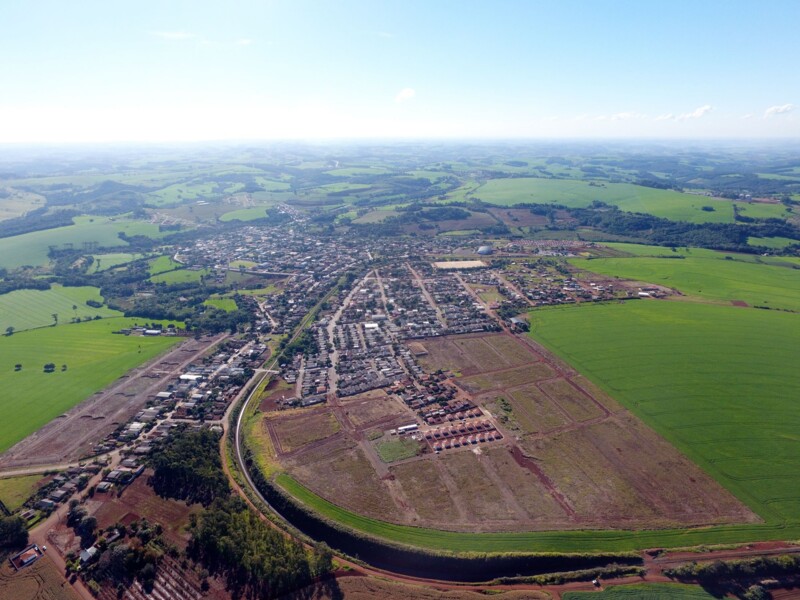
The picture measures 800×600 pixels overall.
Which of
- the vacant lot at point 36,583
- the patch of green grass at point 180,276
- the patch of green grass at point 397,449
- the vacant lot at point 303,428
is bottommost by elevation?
the vacant lot at point 36,583

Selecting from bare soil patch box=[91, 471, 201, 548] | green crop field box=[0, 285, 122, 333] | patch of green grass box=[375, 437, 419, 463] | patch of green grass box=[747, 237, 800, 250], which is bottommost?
bare soil patch box=[91, 471, 201, 548]

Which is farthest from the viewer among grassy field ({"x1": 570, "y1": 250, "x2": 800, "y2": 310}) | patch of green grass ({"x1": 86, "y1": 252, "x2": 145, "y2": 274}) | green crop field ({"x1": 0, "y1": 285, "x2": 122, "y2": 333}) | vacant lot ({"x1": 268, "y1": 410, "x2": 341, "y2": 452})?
patch of green grass ({"x1": 86, "y1": 252, "x2": 145, "y2": 274})

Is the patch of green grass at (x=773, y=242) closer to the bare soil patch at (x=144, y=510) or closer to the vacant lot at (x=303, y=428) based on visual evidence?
the vacant lot at (x=303, y=428)

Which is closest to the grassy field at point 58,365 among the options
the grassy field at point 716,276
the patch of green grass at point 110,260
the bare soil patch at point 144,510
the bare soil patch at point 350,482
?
the bare soil patch at point 144,510

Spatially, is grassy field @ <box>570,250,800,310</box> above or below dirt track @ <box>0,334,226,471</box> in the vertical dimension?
above

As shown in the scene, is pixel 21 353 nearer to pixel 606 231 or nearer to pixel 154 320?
pixel 154 320

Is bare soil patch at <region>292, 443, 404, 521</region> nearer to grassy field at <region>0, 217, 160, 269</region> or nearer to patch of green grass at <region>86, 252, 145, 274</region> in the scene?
patch of green grass at <region>86, 252, 145, 274</region>

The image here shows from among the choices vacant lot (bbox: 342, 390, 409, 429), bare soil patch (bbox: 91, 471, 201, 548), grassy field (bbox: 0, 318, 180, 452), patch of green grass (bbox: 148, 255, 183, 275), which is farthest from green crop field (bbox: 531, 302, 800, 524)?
patch of green grass (bbox: 148, 255, 183, 275)
